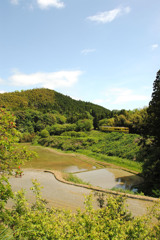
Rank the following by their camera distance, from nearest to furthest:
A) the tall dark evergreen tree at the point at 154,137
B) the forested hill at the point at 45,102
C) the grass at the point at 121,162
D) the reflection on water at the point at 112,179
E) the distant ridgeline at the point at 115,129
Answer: the tall dark evergreen tree at the point at 154,137, the reflection on water at the point at 112,179, the grass at the point at 121,162, the distant ridgeline at the point at 115,129, the forested hill at the point at 45,102

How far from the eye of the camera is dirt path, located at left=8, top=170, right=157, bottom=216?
27.8 feet

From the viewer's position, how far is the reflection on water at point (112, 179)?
49.2ft

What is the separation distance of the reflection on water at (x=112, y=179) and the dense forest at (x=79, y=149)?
2.06 metres

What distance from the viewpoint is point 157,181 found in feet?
42.3

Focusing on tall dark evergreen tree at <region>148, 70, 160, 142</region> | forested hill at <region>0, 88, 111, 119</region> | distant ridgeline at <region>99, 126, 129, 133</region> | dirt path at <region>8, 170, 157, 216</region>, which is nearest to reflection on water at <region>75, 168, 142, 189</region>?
dirt path at <region>8, 170, 157, 216</region>

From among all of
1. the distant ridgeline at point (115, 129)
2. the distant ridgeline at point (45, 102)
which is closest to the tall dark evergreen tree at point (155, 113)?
the distant ridgeline at point (115, 129)

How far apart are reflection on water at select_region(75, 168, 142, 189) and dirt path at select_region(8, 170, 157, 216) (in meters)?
3.96

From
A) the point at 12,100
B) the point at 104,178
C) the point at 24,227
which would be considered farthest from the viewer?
the point at 12,100

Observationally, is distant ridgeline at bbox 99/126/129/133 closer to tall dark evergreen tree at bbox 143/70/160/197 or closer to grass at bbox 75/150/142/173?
grass at bbox 75/150/142/173

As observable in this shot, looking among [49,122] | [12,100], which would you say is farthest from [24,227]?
[12,100]

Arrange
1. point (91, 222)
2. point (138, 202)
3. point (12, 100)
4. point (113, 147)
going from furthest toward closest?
point (12, 100)
point (113, 147)
point (138, 202)
point (91, 222)

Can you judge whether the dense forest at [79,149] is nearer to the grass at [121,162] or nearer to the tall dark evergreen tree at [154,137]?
the tall dark evergreen tree at [154,137]

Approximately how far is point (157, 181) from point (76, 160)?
48.4 ft

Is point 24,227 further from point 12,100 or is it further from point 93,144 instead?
point 12,100
